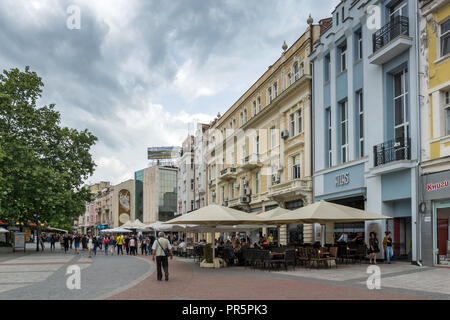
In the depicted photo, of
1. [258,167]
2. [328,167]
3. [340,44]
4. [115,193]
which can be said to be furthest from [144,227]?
[115,193]

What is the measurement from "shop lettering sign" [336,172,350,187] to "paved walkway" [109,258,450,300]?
8434mm

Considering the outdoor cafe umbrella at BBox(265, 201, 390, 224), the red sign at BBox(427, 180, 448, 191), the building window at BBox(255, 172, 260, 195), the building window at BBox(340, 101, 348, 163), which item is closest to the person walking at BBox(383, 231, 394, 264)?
the outdoor cafe umbrella at BBox(265, 201, 390, 224)

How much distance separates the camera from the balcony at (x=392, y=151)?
743 inches

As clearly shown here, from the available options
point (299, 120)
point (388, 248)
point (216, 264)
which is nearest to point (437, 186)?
point (388, 248)

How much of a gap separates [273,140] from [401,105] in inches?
628

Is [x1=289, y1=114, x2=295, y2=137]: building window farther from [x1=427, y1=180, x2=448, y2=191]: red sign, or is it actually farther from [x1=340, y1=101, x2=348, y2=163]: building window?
[x1=427, y1=180, x2=448, y2=191]: red sign

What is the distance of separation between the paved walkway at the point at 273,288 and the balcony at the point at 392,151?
5.51 metres

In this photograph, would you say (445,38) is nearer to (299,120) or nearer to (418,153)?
(418,153)

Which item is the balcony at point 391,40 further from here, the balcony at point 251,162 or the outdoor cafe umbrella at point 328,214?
the balcony at point 251,162

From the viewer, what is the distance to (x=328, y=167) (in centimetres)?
2606

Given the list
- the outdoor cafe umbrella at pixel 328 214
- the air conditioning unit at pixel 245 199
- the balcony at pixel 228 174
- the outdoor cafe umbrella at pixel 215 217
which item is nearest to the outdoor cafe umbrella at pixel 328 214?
the outdoor cafe umbrella at pixel 328 214

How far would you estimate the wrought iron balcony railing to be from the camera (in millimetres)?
19234
